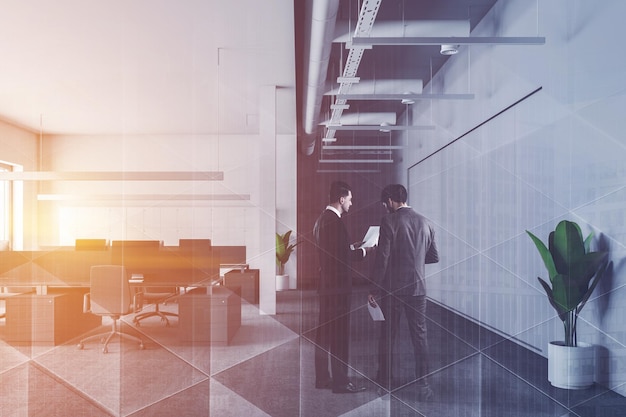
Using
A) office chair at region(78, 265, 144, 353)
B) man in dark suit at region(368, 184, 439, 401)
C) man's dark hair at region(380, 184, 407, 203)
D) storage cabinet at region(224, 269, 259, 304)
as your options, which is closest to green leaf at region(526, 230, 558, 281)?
man in dark suit at region(368, 184, 439, 401)

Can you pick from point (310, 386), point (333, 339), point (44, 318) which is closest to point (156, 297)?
point (44, 318)

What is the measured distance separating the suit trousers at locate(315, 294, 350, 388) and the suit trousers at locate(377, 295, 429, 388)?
0.15 meters

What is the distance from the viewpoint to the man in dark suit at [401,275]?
83.0 inches

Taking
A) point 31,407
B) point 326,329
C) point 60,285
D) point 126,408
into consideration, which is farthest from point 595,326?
point 60,285

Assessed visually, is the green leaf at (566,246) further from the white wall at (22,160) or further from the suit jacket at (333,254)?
the white wall at (22,160)

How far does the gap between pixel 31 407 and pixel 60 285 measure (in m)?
1.36

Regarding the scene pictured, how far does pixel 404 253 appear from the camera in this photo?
214 cm

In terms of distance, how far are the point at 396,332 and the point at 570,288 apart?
74 cm

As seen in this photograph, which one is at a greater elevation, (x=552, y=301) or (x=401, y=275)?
(x=401, y=275)

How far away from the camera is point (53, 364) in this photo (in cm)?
309

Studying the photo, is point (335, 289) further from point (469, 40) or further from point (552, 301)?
point (469, 40)

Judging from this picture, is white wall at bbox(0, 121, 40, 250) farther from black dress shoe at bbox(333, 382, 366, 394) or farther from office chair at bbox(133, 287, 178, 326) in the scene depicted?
black dress shoe at bbox(333, 382, 366, 394)

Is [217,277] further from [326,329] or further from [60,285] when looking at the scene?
[326,329]

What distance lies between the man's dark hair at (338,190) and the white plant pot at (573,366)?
3.55ft
